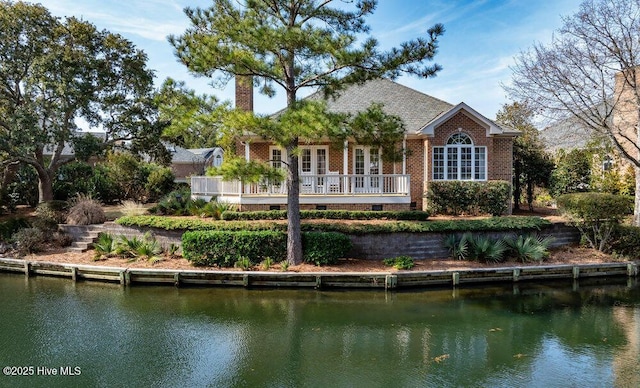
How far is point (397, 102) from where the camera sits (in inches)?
819

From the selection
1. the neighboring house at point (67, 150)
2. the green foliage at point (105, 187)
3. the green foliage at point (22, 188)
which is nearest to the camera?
the neighboring house at point (67, 150)

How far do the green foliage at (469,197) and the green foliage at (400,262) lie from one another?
201 inches

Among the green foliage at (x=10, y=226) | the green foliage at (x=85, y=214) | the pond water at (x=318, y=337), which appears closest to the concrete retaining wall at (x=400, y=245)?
the pond water at (x=318, y=337)

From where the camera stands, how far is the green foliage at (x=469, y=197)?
17562mm

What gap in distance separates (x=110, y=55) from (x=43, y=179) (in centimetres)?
678

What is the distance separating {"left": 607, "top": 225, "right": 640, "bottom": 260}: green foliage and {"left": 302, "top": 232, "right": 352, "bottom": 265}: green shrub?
32.3 ft

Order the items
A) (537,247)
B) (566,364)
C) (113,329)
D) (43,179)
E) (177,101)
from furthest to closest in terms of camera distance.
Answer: (43,179)
(537,247)
(177,101)
(113,329)
(566,364)

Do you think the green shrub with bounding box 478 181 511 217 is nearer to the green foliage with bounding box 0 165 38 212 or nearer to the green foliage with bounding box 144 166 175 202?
the green foliage with bounding box 144 166 175 202

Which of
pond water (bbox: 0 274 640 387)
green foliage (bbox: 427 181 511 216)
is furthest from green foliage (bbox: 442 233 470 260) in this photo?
green foliage (bbox: 427 181 511 216)

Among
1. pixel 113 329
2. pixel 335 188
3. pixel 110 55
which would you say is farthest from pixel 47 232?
pixel 335 188

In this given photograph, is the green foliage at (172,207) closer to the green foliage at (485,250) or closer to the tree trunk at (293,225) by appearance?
the tree trunk at (293,225)

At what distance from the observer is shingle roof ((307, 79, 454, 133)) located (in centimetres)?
1942

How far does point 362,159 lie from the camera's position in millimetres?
19562

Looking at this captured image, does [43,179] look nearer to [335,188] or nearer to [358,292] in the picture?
[335,188]
